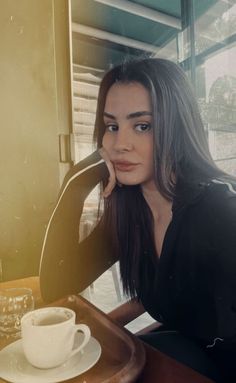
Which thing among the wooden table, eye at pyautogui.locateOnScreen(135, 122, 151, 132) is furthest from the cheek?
the wooden table

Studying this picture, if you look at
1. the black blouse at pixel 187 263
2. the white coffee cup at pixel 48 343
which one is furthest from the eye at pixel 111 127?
the white coffee cup at pixel 48 343

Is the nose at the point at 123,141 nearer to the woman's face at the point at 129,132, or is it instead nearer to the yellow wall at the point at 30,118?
the woman's face at the point at 129,132

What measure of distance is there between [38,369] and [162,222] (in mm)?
613

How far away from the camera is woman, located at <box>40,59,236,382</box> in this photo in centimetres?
72

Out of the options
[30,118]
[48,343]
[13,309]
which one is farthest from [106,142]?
[48,343]

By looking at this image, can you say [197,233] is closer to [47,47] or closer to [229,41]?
[229,41]

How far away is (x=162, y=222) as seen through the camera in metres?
0.97

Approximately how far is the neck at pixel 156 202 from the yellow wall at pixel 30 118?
363mm

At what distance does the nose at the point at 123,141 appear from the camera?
84cm

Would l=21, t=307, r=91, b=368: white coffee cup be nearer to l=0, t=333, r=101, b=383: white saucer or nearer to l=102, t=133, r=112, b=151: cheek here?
l=0, t=333, r=101, b=383: white saucer

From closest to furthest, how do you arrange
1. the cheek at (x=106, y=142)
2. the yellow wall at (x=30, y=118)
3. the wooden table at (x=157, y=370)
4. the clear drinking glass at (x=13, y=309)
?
the wooden table at (x=157, y=370)
the clear drinking glass at (x=13, y=309)
the cheek at (x=106, y=142)
the yellow wall at (x=30, y=118)

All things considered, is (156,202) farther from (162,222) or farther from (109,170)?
(109,170)

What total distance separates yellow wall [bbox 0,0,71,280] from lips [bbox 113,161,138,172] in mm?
335

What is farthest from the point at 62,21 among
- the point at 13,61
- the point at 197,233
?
the point at 197,233
